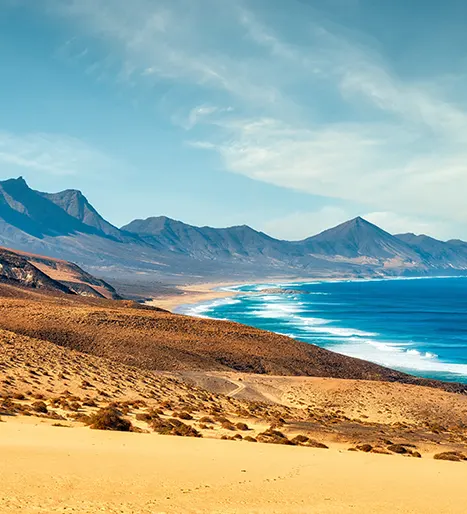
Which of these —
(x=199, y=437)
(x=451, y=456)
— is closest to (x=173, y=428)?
(x=199, y=437)

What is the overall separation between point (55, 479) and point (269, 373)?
38.8m

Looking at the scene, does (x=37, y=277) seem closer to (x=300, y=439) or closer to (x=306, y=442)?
(x=300, y=439)

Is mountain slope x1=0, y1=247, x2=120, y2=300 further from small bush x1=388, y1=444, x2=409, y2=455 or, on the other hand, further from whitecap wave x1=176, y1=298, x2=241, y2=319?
small bush x1=388, y1=444, x2=409, y2=455

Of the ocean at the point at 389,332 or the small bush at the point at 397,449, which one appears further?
the ocean at the point at 389,332

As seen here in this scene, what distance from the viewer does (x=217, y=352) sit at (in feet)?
167

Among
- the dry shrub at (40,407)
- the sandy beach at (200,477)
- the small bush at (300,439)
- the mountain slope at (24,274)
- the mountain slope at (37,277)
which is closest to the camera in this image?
the sandy beach at (200,477)

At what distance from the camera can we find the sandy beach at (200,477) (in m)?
10.8

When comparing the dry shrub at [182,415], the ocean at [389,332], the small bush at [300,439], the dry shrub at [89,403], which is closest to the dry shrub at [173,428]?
the dry shrub at [182,415]

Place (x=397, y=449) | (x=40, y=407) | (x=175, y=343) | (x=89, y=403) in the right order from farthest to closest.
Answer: (x=175, y=343)
(x=89, y=403)
(x=40, y=407)
(x=397, y=449)

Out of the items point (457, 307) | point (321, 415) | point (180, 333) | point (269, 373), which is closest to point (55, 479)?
point (321, 415)

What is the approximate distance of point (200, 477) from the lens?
13.0 m

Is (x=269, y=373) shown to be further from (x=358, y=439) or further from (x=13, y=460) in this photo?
(x=13, y=460)

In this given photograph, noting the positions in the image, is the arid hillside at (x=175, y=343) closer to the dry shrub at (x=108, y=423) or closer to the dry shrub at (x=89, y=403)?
the dry shrub at (x=89, y=403)

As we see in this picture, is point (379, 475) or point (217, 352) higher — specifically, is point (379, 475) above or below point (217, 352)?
above
